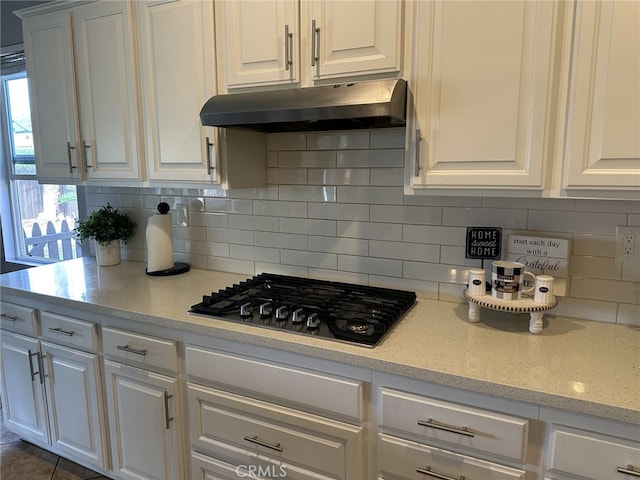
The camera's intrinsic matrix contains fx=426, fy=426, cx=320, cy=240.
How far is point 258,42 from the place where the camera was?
164 cm

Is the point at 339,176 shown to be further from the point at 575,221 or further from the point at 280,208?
the point at 575,221

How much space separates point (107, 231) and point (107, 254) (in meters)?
0.15

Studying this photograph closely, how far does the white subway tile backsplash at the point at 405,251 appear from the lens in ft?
5.86

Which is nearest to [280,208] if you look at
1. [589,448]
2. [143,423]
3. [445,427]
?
[143,423]

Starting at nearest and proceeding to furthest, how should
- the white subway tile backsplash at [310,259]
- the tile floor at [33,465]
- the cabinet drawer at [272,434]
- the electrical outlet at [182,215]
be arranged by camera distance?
the cabinet drawer at [272,434] < the white subway tile backsplash at [310,259] < the tile floor at [33,465] < the electrical outlet at [182,215]

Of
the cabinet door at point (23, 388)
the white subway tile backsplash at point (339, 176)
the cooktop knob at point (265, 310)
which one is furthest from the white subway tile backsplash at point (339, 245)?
the cabinet door at point (23, 388)

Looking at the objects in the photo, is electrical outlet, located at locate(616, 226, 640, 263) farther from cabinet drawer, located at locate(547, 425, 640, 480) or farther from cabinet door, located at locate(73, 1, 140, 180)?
cabinet door, located at locate(73, 1, 140, 180)

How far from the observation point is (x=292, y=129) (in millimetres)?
1948

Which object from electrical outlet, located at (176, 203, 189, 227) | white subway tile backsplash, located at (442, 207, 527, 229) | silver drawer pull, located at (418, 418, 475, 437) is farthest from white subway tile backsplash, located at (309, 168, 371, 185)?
silver drawer pull, located at (418, 418, 475, 437)

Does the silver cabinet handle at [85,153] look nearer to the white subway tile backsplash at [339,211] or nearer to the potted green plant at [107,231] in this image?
the potted green plant at [107,231]

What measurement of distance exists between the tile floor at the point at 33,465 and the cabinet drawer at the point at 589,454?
6.65ft

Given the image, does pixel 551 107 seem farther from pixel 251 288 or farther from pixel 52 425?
pixel 52 425

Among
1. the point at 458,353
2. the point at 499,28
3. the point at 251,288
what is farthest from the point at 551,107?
the point at 251,288

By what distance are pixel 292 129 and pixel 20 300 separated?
157cm
